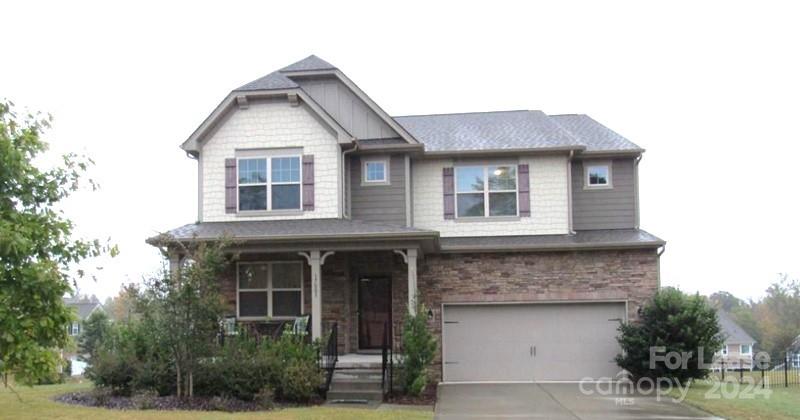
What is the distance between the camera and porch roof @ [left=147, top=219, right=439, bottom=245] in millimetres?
17047

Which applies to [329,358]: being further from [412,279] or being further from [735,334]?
[735,334]

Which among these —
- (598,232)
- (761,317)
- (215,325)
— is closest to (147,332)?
(215,325)

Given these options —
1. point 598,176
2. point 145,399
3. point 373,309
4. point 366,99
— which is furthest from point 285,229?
point 598,176

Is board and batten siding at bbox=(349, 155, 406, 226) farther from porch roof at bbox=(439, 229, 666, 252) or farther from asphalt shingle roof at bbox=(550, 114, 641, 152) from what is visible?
asphalt shingle roof at bbox=(550, 114, 641, 152)

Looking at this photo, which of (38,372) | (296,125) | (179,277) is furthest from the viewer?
(296,125)

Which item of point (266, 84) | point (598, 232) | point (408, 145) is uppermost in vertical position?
point (266, 84)

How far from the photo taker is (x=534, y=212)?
20.7 meters

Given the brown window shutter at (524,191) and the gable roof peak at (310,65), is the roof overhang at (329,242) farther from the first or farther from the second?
the gable roof peak at (310,65)

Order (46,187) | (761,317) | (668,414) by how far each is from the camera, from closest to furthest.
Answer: (46,187) → (668,414) → (761,317)

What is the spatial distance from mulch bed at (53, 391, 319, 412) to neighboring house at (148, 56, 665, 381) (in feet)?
14.8

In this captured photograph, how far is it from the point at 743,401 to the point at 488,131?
947 centimetres

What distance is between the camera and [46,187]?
1038 centimetres

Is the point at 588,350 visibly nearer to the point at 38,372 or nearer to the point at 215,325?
the point at 215,325

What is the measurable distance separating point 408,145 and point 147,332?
767 centimetres
